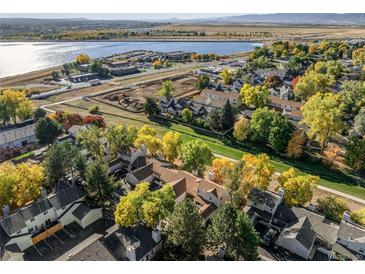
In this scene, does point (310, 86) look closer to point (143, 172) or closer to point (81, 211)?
point (143, 172)

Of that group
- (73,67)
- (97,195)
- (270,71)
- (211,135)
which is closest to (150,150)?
(97,195)

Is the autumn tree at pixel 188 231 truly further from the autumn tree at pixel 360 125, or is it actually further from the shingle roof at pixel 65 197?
the autumn tree at pixel 360 125

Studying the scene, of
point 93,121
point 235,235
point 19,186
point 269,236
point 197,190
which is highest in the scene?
point 235,235

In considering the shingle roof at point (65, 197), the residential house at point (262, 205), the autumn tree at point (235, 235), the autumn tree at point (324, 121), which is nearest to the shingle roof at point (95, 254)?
the shingle roof at point (65, 197)

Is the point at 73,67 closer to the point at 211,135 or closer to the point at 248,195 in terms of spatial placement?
the point at 211,135

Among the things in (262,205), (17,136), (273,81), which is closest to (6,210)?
(262,205)

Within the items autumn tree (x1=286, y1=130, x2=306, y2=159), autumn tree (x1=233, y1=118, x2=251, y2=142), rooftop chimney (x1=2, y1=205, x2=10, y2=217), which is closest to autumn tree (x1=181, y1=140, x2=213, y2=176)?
autumn tree (x1=233, y1=118, x2=251, y2=142)
